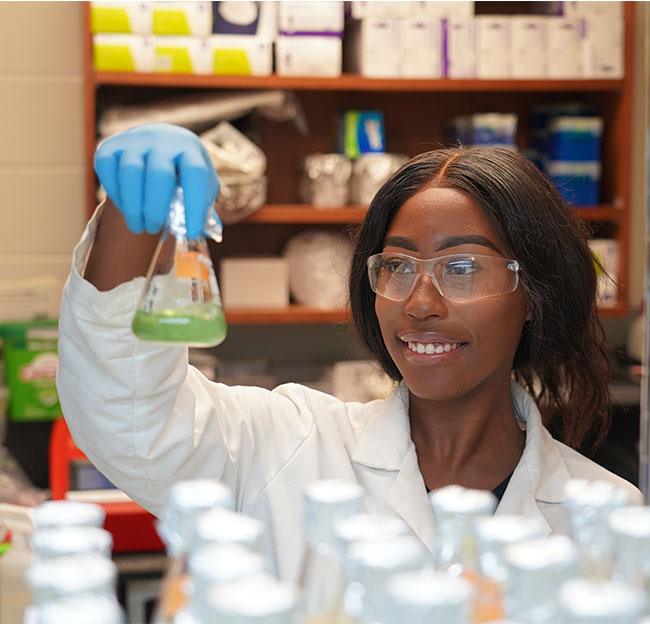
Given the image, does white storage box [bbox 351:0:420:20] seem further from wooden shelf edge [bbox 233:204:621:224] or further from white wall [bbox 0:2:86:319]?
white wall [bbox 0:2:86:319]

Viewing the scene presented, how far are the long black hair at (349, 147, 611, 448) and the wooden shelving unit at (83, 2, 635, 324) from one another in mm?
1292

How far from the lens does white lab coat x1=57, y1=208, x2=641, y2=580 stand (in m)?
1.21

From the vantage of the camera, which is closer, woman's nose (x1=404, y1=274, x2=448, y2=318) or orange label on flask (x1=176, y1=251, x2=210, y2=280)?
orange label on flask (x1=176, y1=251, x2=210, y2=280)

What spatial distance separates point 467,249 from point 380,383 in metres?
1.59

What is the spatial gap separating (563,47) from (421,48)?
18.4 inches

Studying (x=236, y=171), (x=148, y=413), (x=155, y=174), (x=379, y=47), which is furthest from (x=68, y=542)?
(x=379, y=47)

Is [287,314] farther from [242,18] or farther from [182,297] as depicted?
[182,297]

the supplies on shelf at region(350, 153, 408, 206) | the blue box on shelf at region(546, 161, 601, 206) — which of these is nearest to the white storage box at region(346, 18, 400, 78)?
the supplies on shelf at region(350, 153, 408, 206)

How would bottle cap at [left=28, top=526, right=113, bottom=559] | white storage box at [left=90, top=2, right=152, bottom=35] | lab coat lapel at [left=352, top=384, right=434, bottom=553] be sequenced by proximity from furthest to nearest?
1. white storage box at [left=90, top=2, right=152, bottom=35]
2. lab coat lapel at [left=352, top=384, right=434, bottom=553]
3. bottle cap at [left=28, top=526, right=113, bottom=559]

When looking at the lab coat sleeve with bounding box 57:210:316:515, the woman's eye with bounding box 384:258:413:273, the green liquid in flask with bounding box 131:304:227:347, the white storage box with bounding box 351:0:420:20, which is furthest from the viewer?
the white storage box with bounding box 351:0:420:20

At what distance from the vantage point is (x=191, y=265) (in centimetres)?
97

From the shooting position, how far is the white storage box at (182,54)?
3051 millimetres

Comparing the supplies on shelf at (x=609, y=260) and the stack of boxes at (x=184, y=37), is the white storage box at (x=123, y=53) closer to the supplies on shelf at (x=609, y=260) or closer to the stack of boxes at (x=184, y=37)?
the stack of boxes at (x=184, y=37)

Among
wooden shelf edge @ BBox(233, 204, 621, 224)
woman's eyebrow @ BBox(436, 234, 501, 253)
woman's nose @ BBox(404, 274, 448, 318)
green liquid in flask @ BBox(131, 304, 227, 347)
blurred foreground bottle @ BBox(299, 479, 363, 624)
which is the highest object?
woman's eyebrow @ BBox(436, 234, 501, 253)
